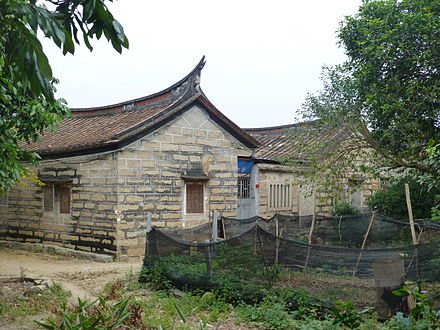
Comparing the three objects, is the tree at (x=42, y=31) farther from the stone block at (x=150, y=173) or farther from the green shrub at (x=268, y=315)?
the stone block at (x=150, y=173)

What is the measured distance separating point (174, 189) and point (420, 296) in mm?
8464

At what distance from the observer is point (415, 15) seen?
892cm

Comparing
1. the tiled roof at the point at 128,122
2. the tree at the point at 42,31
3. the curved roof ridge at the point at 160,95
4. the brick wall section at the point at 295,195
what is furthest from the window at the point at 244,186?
the tree at the point at 42,31

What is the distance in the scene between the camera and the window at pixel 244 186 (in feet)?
45.0

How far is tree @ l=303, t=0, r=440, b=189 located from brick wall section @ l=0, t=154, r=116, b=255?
5004mm

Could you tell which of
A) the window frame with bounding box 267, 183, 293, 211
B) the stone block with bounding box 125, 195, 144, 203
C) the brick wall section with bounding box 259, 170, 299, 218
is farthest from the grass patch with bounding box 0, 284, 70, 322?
the window frame with bounding box 267, 183, 293, 211

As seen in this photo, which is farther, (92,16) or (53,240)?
(53,240)

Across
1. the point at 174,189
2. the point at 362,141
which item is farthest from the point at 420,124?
the point at 174,189

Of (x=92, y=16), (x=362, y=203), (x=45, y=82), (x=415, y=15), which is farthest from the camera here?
(x=362, y=203)

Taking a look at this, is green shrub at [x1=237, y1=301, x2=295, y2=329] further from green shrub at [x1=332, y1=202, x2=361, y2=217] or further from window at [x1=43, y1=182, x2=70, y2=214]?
green shrub at [x1=332, y1=202, x2=361, y2=217]

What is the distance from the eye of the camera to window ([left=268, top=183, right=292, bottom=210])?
14.5m

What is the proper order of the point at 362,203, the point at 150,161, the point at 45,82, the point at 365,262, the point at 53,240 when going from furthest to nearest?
the point at 362,203
the point at 53,240
the point at 150,161
the point at 365,262
the point at 45,82

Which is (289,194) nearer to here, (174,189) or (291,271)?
(174,189)

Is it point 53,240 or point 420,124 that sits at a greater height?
point 420,124
